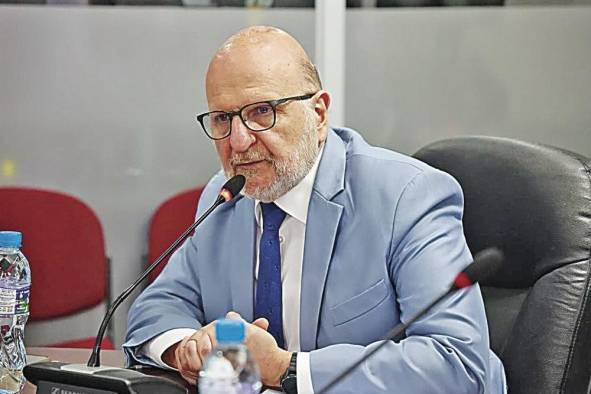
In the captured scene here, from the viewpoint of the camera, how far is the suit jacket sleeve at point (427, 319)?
5.62 ft

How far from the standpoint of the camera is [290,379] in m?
1.71

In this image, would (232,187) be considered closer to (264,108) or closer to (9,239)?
(264,108)

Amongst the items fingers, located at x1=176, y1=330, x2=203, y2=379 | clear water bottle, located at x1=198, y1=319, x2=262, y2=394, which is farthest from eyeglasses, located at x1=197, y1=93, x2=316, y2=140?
clear water bottle, located at x1=198, y1=319, x2=262, y2=394

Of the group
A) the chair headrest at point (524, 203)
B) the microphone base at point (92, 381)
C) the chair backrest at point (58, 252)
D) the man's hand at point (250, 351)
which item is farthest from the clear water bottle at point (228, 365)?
the chair backrest at point (58, 252)

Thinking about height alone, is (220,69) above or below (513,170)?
above

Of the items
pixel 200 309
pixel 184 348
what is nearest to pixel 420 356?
pixel 184 348

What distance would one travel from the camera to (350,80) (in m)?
3.65

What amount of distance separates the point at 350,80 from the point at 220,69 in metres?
1.71

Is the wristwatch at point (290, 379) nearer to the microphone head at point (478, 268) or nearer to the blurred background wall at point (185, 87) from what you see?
the microphone head at point (478, 268)

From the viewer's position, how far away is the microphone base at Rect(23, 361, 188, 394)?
4.94 ft

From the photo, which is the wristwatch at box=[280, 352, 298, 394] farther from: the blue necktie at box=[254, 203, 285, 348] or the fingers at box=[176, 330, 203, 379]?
the blue necktie at box=[254, 203, 285, 348]

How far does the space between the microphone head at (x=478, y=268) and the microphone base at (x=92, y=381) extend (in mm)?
465

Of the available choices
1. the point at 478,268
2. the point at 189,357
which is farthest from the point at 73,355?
the point at 478,268

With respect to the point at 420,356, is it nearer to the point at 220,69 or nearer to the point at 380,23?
the point at 220,69
